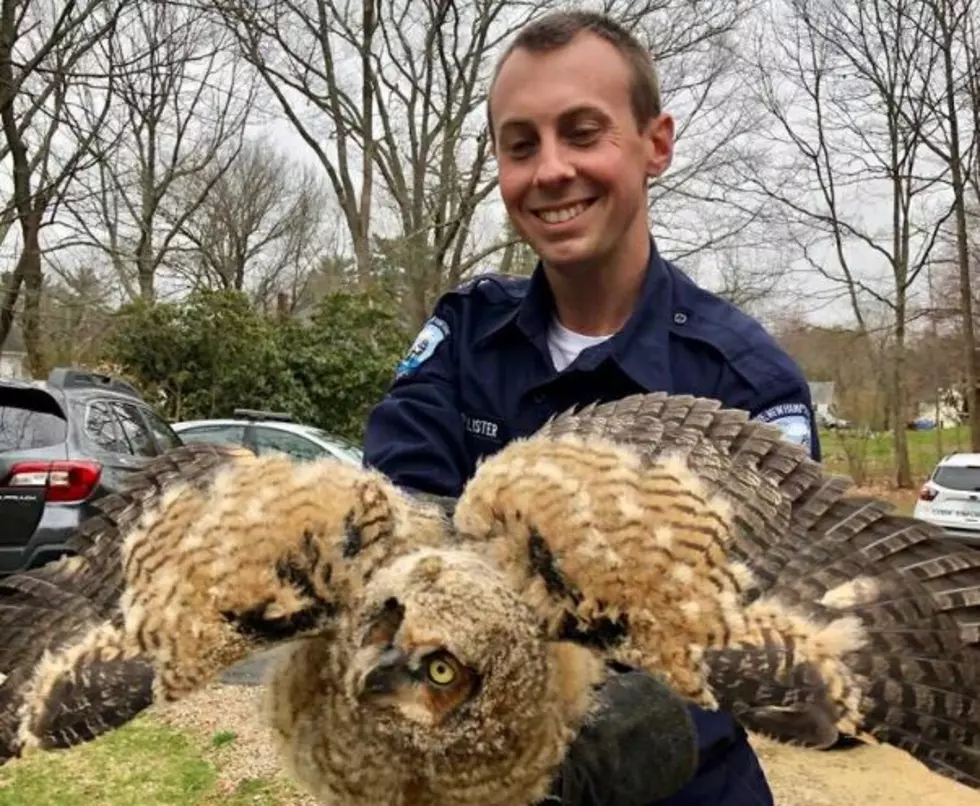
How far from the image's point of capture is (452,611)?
1.87m

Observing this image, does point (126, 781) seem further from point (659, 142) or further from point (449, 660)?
point (659, 142)

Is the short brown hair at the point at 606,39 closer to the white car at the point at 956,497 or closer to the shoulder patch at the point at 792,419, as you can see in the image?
the shoulder patch at the point at 792,419

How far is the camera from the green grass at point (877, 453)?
2489 cm

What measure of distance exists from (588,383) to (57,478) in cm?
682

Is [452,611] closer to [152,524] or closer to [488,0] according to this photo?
[152,524]

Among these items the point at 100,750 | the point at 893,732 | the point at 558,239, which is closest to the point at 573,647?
the point at 893,732

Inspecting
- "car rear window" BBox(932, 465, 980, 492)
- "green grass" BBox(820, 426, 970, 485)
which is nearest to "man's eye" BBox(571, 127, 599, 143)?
"car rear window" BBox(932, 465, 980, 492)

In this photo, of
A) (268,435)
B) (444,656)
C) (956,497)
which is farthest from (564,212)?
(956,497)

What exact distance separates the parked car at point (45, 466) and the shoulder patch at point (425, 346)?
562 cm

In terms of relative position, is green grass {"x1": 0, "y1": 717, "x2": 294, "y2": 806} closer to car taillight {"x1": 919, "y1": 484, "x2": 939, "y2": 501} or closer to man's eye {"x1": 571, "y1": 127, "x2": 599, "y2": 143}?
man's eye {"x1": 571, "y1": 127, "x2": 599, "y2": 143}

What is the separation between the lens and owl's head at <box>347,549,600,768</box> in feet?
6.15

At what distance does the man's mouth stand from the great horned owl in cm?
46

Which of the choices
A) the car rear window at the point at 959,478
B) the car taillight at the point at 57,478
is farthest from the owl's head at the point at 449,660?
the car rear window at the point at 959,478

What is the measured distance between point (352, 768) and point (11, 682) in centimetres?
82
